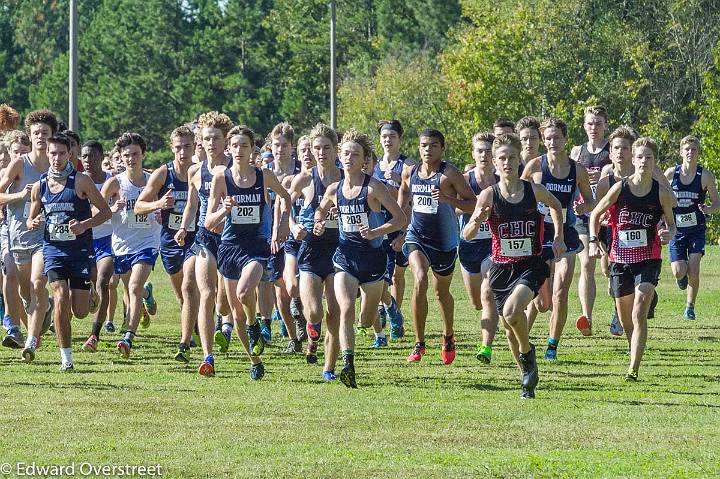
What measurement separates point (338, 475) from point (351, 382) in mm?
3606

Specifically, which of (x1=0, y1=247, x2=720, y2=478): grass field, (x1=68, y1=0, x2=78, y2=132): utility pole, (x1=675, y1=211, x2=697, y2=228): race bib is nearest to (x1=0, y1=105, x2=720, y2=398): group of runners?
(x1=0, y1=247, x2=720, y2=478): grass field

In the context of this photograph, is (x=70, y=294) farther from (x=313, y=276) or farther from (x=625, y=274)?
(x=625, y=274)

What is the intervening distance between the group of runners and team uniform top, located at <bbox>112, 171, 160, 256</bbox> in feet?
0.06

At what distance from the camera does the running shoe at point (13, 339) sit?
48.3 ft

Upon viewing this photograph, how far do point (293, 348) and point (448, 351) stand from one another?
182 cm

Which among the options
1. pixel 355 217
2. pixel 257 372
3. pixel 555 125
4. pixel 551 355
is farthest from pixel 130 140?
pixel 551 355

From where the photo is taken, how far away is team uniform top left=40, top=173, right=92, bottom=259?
43.2ft

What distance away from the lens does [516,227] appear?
1147cm

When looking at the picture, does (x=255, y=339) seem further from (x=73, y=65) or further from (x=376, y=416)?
(x=73, y=65)

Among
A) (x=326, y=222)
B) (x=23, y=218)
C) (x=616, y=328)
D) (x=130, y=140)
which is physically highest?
(x=130, y=140)

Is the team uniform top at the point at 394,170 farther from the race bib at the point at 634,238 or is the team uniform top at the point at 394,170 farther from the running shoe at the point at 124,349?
the race bib at the point at 634,238

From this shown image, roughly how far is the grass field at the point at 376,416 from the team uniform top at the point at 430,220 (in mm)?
1097

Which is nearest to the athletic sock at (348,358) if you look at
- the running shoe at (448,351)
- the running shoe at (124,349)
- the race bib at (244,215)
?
the race bib at (244,215)

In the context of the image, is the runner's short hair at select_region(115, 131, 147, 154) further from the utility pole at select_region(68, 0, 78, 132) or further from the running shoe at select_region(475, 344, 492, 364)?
the utility pole at select_region(68, 0, 78, 132)
